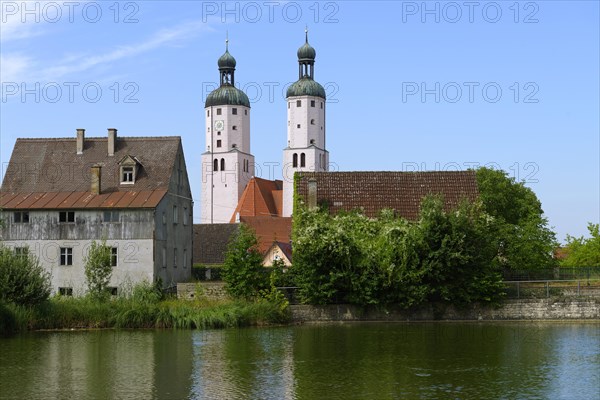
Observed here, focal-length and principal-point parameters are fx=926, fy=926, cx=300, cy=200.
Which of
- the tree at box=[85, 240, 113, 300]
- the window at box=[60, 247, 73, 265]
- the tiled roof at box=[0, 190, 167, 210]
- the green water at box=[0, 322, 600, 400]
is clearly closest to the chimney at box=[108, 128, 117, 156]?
the tiled roof at box=[0, 190, 167, 210]

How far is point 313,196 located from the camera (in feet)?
170

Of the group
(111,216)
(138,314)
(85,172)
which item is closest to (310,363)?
(138,314)

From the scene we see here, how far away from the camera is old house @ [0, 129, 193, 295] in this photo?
50.4 metres

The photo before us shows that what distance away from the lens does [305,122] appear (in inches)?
5487

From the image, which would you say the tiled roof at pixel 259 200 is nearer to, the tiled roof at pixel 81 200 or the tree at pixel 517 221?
the tree at pixel 517 221

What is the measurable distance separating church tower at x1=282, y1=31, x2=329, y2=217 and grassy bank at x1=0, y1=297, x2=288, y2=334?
304 ft

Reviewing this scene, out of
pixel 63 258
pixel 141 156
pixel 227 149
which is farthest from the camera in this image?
pixel 227 149

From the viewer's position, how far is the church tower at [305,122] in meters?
138

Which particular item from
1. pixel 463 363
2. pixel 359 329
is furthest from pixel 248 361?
pixel 359 329

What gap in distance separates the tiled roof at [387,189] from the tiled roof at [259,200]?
226 ft

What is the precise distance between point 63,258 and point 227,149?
8878cm

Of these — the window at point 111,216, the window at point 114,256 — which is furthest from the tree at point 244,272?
the window at point 111,216

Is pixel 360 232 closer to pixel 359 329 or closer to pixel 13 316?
pixel 359 329

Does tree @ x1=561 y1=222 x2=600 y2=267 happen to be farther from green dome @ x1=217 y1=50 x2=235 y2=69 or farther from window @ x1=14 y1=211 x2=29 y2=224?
green dome @ x1=217 y1=50 x2=235 y2=69
